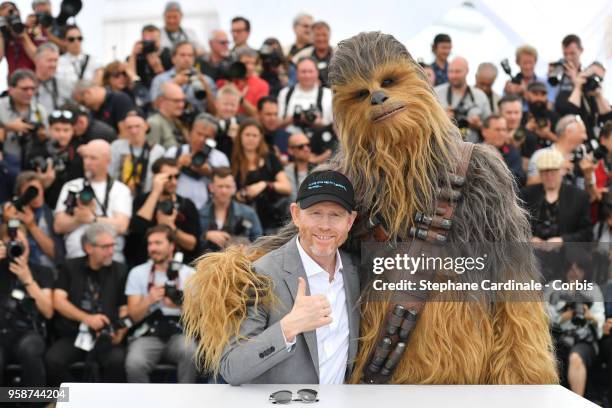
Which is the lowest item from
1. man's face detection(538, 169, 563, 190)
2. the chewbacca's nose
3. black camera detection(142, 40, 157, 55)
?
man's face detection(538, 169, 563, 190)

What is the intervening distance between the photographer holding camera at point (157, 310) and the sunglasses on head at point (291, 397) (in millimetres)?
2632

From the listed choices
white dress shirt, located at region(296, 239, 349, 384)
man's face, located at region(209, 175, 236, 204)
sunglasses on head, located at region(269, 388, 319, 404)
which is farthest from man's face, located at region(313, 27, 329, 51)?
sunglasses on head, located at region(269, 388, 319, 404)

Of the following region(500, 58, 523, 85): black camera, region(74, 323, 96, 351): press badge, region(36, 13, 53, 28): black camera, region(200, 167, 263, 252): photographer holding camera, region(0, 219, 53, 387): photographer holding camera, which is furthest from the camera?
region(500, 58, 523, 85): black camera

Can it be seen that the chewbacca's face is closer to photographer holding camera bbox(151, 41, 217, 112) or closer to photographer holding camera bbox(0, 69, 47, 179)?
photographer holding camera bbox(0, 69, 47, 179)

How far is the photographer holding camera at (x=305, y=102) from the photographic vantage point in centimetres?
662

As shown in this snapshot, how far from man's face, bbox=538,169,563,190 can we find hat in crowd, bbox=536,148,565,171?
27mm

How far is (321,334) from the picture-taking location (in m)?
2.82

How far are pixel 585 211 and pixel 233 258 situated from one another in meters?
3.50

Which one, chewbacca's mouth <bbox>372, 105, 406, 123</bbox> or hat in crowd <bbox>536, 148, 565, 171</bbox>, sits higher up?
chewbacca's mouth <bbox>372, 105, 406, 123</bbox>

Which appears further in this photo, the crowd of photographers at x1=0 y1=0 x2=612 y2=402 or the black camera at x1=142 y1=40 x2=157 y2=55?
the black camera at x1=142 y1=40 x2=157 y2=55

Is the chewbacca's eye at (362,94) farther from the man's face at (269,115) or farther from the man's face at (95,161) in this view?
the man's face at (269,115)

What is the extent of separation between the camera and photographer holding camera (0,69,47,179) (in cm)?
604

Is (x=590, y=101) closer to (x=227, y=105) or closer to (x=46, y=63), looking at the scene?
(x=227, y=105)

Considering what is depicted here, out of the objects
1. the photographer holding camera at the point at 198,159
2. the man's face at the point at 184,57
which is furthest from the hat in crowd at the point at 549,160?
the man's face at the point at 184,57
